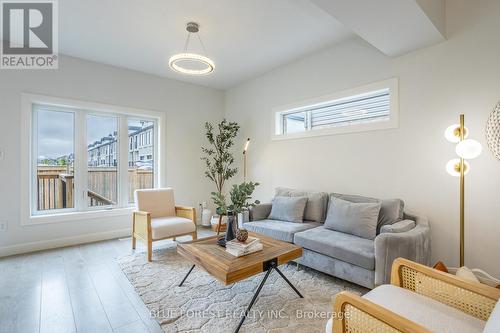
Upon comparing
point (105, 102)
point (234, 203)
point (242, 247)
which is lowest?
point (242, 247)

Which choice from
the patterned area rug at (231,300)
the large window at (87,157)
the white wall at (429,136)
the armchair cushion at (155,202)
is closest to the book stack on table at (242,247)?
the patterned area rug at (231,300)

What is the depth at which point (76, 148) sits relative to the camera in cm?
386

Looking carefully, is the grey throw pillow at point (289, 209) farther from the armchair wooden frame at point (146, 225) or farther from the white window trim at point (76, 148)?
the white window trim at point (76, 148)

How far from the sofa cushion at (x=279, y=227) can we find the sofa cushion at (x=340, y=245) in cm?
11

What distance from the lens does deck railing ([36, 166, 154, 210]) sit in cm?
368

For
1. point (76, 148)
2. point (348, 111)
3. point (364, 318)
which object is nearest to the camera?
point (364, 318)

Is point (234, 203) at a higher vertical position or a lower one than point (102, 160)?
lower

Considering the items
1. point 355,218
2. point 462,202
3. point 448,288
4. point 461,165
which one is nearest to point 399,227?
point 355,218

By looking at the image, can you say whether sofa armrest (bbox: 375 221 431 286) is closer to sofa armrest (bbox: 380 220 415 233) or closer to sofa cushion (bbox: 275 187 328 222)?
sofa armrest (bbox: 380 220 415 233)

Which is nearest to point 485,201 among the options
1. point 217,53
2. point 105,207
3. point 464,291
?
point 464,291

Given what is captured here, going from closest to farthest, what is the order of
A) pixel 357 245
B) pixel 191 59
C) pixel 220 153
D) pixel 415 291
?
pixel 415 291
pixel 357 245
pixel 191 59
pixel 220 153

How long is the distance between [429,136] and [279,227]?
6.27ft

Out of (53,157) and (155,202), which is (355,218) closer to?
(155,202)

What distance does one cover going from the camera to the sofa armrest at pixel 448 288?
1.29 m
